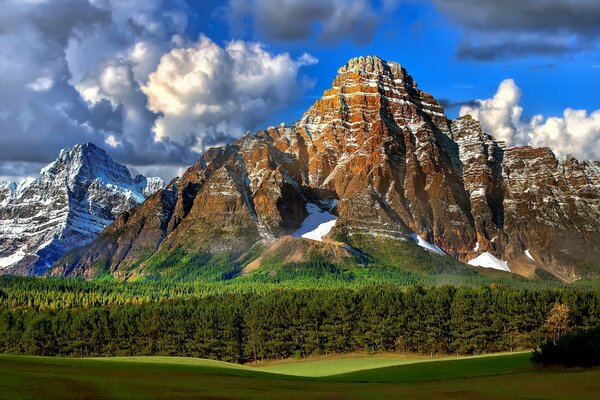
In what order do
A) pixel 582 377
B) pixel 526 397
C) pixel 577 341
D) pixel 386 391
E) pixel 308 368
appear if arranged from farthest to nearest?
pixel 308 368
pixel 577 341
pixel 582 377
pixel 386 391
pixel 526 397

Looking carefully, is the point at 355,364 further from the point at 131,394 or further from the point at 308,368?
the point at 131,394

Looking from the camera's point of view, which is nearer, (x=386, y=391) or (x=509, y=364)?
(x=386, y=391)

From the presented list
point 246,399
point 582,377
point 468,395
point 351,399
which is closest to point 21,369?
point 246,399

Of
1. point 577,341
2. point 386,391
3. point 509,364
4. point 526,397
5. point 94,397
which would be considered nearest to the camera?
point 94,397

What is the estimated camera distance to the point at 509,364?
146m

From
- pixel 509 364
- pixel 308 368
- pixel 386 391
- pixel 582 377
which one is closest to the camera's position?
pixel 386 391

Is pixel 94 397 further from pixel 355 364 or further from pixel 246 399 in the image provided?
pixel 355 364

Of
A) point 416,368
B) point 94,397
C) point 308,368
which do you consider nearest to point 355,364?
point 308,368

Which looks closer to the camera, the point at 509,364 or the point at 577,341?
the point at 577,341

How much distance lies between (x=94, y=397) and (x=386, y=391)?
33855mm

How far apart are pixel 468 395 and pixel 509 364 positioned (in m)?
68.6

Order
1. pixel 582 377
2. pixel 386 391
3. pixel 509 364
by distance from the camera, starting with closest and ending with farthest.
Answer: pixel 386 391 < pixel 582 377 < pixel 509 364

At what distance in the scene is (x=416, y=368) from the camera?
147 metres

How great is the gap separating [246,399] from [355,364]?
4335 inches
